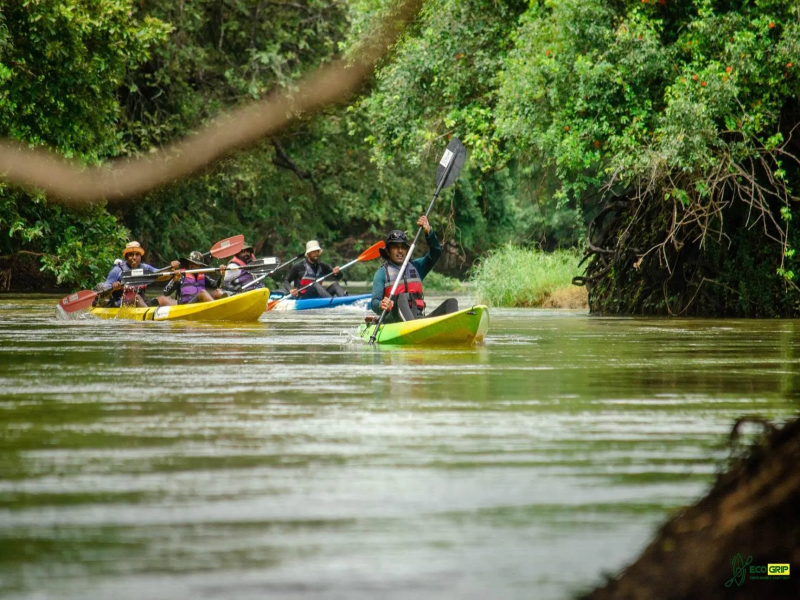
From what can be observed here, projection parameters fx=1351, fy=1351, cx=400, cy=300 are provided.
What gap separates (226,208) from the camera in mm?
43344

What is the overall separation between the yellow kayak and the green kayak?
7162mm

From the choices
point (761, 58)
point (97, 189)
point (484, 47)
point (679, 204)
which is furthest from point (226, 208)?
point (761, 58)

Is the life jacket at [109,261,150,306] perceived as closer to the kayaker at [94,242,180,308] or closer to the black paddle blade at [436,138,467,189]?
the kayaker at [94,242,180,308]

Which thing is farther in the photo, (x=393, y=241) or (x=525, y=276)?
(x=525, y=276)

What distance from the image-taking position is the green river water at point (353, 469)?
4.05m

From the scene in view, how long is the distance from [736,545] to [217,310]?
1926 cm

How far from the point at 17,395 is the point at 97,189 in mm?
18621

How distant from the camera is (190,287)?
24344mm

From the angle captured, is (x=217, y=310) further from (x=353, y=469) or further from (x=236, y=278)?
(x=353, y=469)

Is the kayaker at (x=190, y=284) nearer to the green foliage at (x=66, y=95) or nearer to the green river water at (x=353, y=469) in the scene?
the green foliage at (x=66, y=95)

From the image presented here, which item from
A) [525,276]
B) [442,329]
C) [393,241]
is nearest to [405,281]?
[393,241]

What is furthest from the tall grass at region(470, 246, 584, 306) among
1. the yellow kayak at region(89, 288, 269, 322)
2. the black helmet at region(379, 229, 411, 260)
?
the black helmet at region(379, 229, 411, 260)

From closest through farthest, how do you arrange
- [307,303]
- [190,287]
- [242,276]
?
[190,287]
[242,276]
[307,303]

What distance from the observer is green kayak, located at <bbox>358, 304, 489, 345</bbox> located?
46.8 feet
